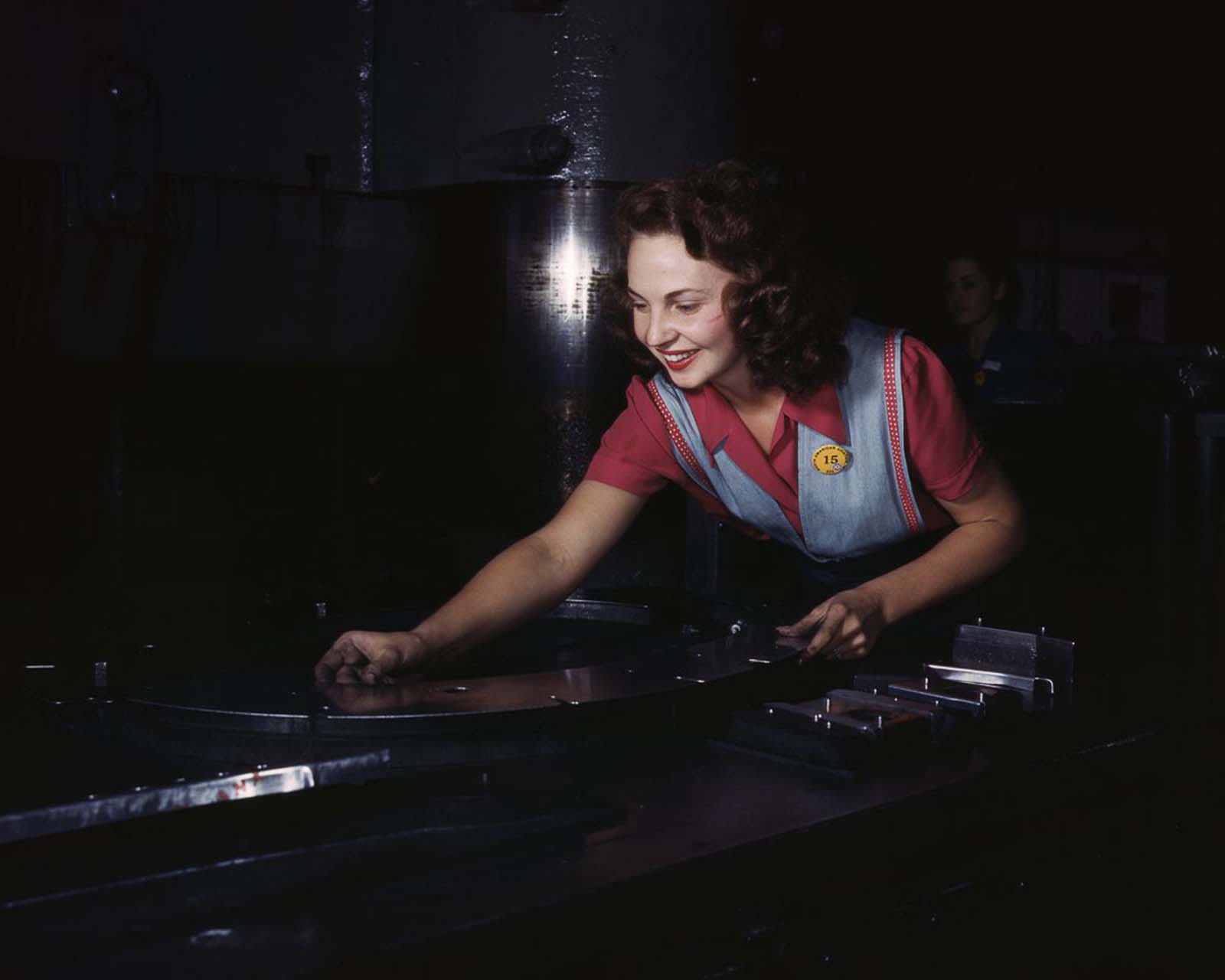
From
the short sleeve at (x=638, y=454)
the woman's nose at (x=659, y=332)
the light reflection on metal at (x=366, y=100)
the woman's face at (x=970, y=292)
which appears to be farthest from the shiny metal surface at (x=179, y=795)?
the woman's face at (x=970, y=292)

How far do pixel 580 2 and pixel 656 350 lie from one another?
31.9 inches

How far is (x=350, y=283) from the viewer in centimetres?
183

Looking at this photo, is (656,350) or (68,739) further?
(656,350)

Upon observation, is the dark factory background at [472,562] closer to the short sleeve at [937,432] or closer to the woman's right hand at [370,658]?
the woman's right hand at [370,658]

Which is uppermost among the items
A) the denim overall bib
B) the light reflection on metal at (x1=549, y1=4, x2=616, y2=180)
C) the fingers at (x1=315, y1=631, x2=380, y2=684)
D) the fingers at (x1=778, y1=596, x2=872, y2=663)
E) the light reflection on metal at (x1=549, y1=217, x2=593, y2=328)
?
the light reflection on metal at (x1=549, y1=4, x2=616, y2=180)

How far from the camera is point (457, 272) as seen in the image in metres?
1.94

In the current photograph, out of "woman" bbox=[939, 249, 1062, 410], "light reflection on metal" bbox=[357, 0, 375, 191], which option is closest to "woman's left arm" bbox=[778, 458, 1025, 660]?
"light reflection on metal" bbox=[357, 0, 375, 191]

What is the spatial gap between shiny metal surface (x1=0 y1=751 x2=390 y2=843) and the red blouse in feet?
2.62

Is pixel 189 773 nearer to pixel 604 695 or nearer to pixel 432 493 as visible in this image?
pixel 604 695

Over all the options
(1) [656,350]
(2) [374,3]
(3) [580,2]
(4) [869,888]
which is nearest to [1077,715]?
(4) [869,888]

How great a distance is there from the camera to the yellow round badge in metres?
1.44

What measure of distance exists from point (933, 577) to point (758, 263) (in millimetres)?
359

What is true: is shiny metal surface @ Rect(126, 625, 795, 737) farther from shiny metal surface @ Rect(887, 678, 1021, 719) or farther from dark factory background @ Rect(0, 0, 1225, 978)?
shiny metal surface @ Rect(887, 678, 1021, 719)

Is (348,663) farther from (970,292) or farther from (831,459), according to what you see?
(970,292)
